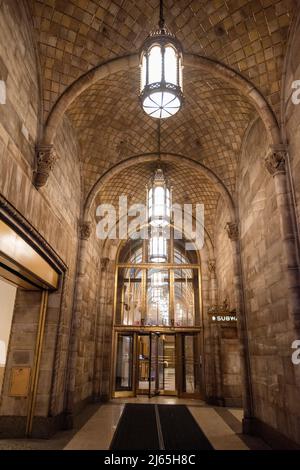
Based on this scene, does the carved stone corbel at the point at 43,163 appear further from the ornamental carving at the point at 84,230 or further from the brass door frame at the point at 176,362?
the brass door frame at the point at 176,362

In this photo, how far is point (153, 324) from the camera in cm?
1296

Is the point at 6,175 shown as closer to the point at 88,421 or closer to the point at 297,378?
the point at 297,378

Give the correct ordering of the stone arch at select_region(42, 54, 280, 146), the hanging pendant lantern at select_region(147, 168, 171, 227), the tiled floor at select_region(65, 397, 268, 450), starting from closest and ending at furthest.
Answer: the tiled floor at select_region(65, 397, 268, 450) → the stone arch at select_region(42, 54, 280, 146) → the hanging pendant lantern at select_region(147, 168, 171, 227)

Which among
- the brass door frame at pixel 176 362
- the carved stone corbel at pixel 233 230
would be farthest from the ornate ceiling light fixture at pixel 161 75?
the brass door frame at pixel 176 362

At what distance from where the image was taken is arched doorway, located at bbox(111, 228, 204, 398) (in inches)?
470

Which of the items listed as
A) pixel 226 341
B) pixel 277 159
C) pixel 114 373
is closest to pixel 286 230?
pixel 277 159

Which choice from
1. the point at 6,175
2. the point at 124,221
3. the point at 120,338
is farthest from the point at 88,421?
the point at 124,221

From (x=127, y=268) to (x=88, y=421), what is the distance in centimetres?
653

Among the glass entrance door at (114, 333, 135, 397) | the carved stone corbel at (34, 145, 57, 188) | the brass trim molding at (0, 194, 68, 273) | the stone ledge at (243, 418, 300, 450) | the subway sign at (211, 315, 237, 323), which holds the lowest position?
the stone ledge at (243, 418, 300, 450)

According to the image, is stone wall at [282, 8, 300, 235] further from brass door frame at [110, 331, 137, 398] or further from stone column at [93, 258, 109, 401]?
brass door frame at [110, 331, 137, 398]

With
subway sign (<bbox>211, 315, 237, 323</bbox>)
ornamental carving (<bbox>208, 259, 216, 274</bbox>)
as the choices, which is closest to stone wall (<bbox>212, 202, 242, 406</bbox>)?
ornamental carving (<bbox>208, 259, 216, 274</bbox>)

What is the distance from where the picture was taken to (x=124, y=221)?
12.7 m

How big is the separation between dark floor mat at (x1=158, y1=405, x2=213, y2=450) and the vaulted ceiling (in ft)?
20.5

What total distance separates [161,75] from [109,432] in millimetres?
6639
